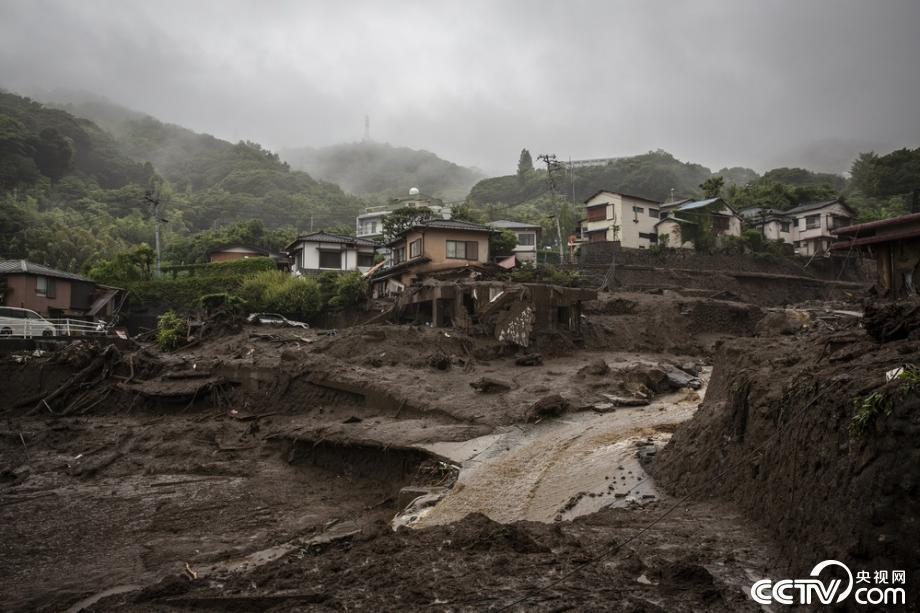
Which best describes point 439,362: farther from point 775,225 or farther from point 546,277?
point 775,225

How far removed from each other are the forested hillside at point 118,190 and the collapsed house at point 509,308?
120 feet

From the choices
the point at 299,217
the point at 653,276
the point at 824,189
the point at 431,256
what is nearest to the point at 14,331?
the point at 431,256

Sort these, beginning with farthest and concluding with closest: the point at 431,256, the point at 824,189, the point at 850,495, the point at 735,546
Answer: the point at 824,189, the point at 431,256, the point at 735,546, the point at 850,495

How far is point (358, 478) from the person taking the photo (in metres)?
13.8

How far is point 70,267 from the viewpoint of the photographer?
5088 centimetres

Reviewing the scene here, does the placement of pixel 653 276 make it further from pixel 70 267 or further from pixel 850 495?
pixel 70 267

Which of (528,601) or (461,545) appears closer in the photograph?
(528,601)

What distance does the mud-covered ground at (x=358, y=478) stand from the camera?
5652mm

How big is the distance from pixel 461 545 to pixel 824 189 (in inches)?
2488

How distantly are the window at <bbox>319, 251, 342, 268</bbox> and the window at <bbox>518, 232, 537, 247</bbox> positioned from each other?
18433 mm

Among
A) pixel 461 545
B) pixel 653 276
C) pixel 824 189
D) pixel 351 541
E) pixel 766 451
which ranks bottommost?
pixel 351 541

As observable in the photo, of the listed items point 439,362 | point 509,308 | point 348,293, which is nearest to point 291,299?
point 348,293

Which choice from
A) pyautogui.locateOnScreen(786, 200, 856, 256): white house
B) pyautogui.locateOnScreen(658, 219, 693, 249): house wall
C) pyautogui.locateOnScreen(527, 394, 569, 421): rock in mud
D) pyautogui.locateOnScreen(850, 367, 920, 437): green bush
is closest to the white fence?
pyautogui.locateOnScreen(527, 394, 569, 421): rock in mud

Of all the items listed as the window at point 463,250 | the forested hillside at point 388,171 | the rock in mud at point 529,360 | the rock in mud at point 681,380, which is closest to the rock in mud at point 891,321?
the rock in mud at point 681,380
